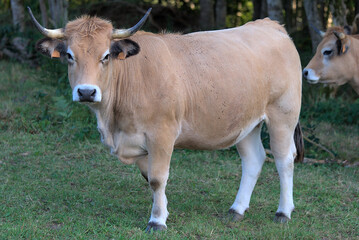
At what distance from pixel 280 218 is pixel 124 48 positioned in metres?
2.60

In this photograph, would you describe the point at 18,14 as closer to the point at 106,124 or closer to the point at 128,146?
the point at 106,124

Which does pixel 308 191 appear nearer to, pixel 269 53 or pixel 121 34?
pixel 269 53

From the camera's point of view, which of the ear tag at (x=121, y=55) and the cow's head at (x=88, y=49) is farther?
the ear tag at (x=121, y=55)

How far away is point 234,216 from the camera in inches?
235

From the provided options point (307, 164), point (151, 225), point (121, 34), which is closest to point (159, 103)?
point (121, 34)

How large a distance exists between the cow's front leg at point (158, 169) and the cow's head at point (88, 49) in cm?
75

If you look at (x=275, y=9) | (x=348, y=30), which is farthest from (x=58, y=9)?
(x=348, y=30)

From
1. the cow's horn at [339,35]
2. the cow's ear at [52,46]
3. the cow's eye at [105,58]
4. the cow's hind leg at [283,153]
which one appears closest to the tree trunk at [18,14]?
the cow's horn at [339,35]

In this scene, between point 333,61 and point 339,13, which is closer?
point 333,61

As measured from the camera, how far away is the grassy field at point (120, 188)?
5.43 metres

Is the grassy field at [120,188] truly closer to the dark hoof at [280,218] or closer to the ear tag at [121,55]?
the dark hoof at [280,218]

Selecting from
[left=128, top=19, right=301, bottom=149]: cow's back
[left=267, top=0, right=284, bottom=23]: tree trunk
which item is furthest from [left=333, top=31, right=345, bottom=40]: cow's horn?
[left=267, top=0, right=284, bottom=23]: tree trunk

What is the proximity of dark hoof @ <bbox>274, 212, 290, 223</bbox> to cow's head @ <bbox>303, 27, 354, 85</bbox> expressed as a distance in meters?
3.44

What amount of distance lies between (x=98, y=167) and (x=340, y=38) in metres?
4.35
